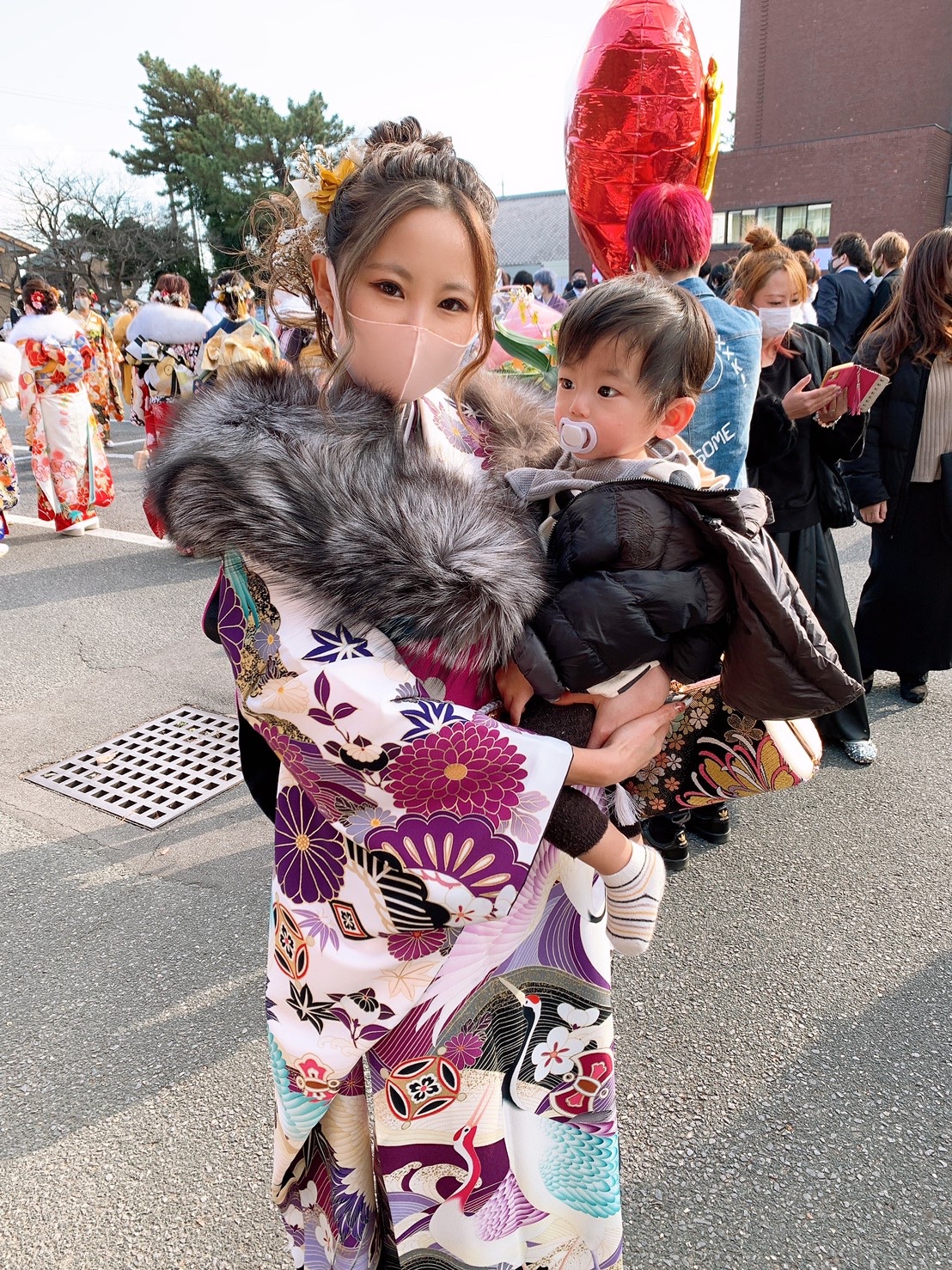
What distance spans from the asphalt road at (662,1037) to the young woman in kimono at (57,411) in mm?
3997

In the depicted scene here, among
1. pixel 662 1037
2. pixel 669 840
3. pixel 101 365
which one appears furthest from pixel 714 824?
pixel 101 365

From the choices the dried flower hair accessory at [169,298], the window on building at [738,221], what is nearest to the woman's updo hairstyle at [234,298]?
the dried flower hair accessory at [169,298]

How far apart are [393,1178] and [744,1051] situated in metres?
1.17

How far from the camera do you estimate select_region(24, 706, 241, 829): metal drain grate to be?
10.4 feet

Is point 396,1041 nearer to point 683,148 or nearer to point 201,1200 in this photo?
point 201,1200

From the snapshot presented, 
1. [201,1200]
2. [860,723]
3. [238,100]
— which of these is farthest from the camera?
[238,100]

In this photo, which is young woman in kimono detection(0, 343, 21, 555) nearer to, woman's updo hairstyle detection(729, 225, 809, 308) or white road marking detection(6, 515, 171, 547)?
white road marking detection(6, 515, 171, 547)

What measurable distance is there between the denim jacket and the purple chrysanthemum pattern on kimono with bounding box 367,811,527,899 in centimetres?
163

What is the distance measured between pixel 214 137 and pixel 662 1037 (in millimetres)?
31023

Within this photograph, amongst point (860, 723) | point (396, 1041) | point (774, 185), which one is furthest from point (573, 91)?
point (774, 185)

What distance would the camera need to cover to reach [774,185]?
24.5m

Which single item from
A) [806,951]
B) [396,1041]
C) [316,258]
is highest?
[316,258]

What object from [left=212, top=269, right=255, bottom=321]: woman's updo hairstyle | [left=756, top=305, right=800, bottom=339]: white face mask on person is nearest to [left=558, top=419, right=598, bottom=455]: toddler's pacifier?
[left=756, top=305, right=800, bottom=339]: white face mask on person

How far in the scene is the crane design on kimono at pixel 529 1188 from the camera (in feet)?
4.11
